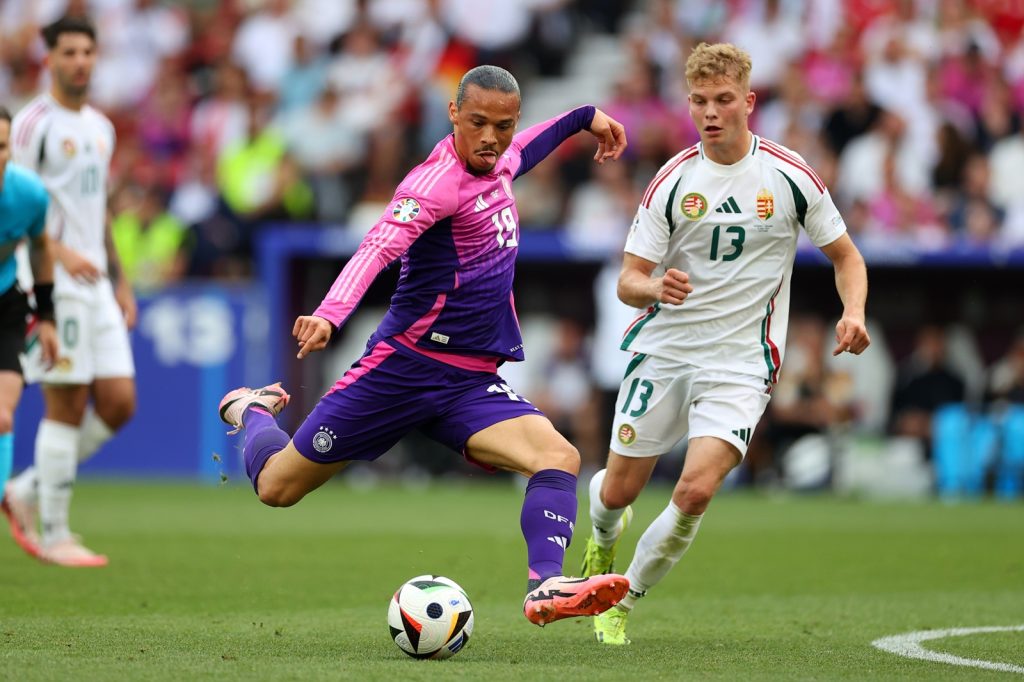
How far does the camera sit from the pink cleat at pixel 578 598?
5.83 m

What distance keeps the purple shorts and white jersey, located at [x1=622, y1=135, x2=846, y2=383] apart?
3.30 ft

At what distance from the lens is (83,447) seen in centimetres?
1059

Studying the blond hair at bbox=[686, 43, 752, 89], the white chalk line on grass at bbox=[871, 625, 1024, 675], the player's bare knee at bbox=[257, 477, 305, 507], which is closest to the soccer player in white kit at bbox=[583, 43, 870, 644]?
the blond hair at bbox=[686, 43, 752, 89]

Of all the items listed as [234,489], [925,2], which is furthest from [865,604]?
[925,2]

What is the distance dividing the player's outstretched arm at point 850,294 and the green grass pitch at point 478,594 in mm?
1255

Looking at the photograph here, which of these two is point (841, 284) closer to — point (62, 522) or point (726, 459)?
point (726, 459)

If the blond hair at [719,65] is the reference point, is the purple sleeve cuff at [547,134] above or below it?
below

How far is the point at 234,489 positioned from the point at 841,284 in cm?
1098

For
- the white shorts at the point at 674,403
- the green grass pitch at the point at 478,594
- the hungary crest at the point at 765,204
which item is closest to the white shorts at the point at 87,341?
the green grass pitch at the point at 478,594

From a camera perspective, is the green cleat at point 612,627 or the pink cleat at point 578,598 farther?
the green cleat at point 612,627

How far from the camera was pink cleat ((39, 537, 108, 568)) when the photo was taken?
31.6ft

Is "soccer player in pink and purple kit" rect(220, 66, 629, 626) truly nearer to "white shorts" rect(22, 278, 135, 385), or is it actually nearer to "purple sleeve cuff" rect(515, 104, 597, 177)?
"purple sleeve cuff" rect(515, 104, 597, 177)

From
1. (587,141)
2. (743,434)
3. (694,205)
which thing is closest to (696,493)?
(743,434)

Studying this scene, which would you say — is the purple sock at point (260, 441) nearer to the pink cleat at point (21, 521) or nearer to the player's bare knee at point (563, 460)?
the player's bare knee at point (563, 460)
